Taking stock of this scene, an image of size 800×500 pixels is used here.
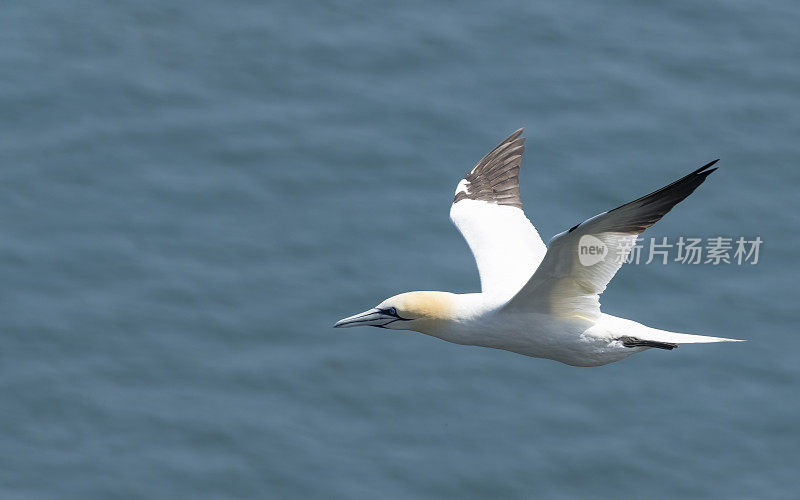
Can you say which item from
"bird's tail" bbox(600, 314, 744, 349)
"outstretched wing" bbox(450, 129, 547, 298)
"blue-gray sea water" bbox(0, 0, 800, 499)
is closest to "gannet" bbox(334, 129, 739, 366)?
"bird's tail" bbox(600, 314, 744, 349)

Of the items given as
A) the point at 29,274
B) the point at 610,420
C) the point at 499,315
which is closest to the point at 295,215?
the point at 29,274

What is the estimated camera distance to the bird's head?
52.7 feet

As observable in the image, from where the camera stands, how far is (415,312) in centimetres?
1614

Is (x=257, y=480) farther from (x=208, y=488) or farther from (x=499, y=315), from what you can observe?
(x=499, y=315)

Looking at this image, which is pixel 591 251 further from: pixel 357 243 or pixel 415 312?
pixel 357 243

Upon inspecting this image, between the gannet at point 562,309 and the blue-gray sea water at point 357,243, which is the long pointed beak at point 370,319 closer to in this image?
the gannet at point 562,309

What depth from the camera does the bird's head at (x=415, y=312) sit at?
16062 millimetres

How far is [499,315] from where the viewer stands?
51.9 feet

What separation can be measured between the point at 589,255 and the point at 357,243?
14.3 meters

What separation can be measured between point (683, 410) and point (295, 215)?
7.60 m

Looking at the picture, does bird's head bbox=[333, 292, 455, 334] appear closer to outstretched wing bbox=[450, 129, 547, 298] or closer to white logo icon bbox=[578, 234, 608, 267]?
outstretched wing bbox=[450, 129, 547, 298]

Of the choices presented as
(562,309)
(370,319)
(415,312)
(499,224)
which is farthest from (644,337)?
(499,224)

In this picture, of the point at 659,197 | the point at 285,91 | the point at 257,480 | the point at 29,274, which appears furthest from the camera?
the point at 285,91

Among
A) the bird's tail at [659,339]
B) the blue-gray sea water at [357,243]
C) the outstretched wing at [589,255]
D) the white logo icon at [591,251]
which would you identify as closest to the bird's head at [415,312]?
the outstretched wing at [589,255]
